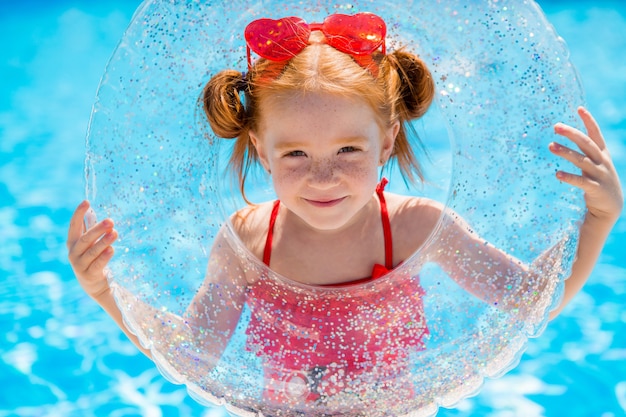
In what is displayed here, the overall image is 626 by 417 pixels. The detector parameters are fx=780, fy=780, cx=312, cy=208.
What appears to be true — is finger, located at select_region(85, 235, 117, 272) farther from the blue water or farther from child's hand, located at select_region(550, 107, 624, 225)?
the blue water

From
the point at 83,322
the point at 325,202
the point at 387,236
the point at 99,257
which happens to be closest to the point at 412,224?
the point at 387,236


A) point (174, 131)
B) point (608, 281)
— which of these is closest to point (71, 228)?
point (174, 131)

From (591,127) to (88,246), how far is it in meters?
1.18

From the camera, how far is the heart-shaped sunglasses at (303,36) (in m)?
1.83

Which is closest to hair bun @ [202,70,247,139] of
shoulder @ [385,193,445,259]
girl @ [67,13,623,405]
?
girl @ [67,13,623,405]

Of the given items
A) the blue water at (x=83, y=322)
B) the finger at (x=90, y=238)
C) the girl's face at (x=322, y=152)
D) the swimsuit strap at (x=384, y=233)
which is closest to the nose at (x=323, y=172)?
the girl's face at (x=322, y=152)

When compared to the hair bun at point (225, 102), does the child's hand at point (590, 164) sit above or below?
below

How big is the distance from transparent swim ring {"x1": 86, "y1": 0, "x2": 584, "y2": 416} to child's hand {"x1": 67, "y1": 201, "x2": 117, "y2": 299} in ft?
0.20

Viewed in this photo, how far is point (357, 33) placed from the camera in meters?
1.82

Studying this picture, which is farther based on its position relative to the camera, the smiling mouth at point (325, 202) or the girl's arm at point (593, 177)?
the smiling mouth at point (325, 202)

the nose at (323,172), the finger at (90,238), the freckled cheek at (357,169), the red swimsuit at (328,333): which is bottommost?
the red swimsuit at (328,333)

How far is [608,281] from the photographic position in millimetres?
3592

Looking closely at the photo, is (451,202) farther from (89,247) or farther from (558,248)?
(89,247)

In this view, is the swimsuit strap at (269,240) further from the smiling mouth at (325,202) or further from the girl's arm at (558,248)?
the girl's arm at (558,248)
